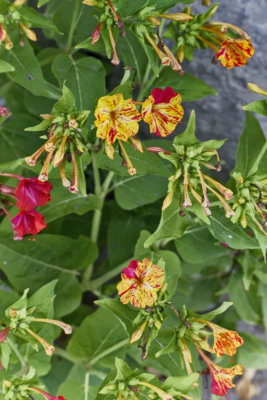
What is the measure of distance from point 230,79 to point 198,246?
50 centimetres

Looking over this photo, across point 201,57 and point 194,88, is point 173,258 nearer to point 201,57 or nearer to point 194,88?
point 194,88

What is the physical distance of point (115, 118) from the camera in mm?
1034

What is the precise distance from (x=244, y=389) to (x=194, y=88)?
1627 mm

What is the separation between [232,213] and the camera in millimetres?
1079

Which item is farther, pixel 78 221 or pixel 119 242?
pixel 78 221

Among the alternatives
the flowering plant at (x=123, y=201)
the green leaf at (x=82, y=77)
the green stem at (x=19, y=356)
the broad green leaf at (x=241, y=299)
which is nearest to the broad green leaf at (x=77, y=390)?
the flowering plant at (x=123, y=201)

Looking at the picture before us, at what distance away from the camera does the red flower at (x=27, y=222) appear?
117 cm

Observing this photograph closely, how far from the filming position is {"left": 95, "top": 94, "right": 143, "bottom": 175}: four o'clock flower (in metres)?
1.02

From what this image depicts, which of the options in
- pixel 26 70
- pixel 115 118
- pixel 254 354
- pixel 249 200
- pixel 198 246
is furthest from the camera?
pixel 254 354

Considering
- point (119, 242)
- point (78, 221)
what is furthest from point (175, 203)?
point (78, 221)

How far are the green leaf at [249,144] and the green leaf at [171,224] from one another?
216 millimetres

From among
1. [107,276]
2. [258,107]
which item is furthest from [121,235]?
[258,107]

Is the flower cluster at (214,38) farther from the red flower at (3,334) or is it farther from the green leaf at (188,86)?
the red flower at (3,334)

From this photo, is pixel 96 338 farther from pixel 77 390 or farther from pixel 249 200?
pixel 249 200
